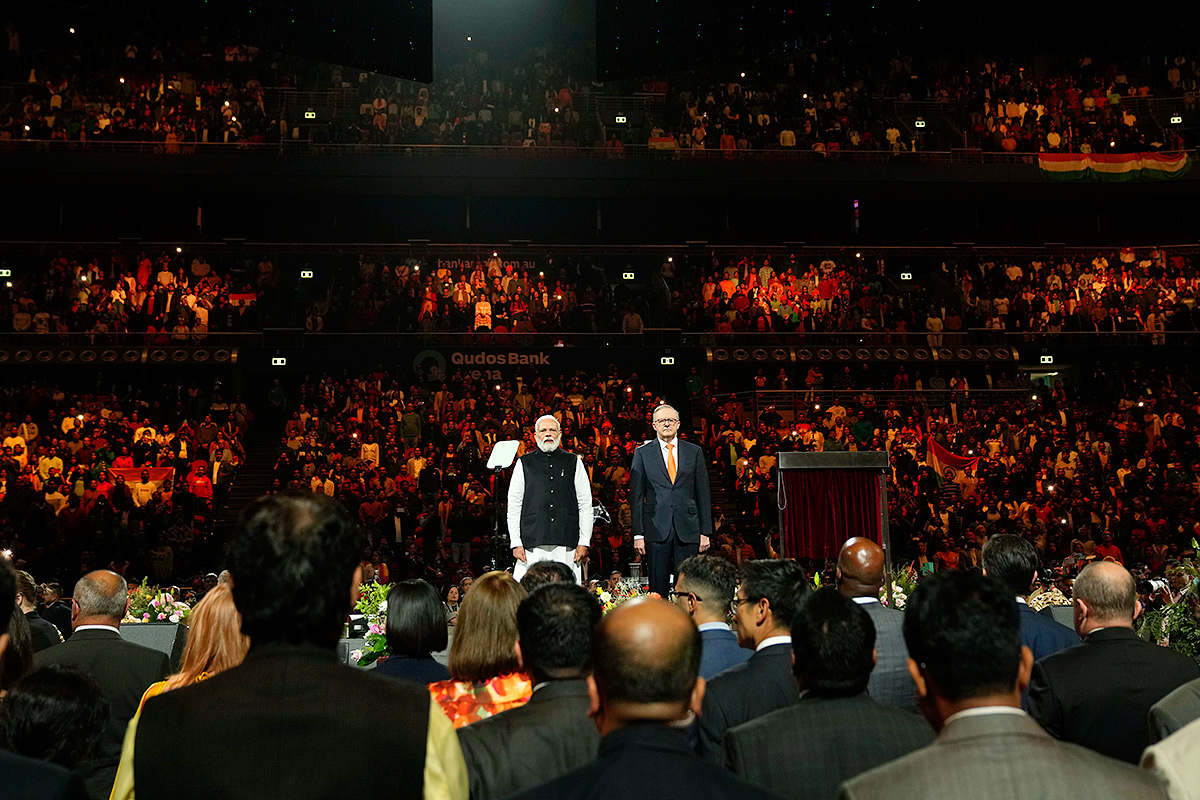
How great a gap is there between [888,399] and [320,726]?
62.1 ft

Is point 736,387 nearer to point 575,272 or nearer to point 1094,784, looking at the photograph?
point 575,272

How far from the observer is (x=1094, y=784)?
1837 millimetres

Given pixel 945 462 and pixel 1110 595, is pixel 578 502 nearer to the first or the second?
pixel 1110 595

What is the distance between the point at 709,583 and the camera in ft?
13.9

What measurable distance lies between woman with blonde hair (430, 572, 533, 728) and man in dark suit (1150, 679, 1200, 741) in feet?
5.74

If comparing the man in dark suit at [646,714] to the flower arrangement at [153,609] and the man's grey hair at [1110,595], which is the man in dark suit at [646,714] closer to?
the man's grey hair at [1110,595]

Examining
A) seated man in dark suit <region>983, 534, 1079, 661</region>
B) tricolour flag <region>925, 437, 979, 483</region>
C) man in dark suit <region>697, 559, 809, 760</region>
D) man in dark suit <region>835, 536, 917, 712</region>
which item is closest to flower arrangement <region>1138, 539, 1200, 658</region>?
seated man in dark suit <region>983, 534, 1079, 661</region>

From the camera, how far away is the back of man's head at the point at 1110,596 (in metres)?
3.77

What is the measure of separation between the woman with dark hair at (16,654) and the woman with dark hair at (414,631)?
1.31 meters

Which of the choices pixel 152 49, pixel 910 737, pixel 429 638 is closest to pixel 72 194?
pixel 152 49

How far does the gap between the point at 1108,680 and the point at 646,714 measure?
94.4 inches

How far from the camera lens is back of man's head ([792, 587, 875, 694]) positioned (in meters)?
2.74

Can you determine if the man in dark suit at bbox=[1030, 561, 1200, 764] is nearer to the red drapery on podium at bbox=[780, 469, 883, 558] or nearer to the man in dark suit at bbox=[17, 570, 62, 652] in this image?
the man in dark suit at bbox=[17, 570, 62, 652]

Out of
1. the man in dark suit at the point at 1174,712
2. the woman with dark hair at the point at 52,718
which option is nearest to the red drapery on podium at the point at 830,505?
the man in dark suit at the point at 1174,712
